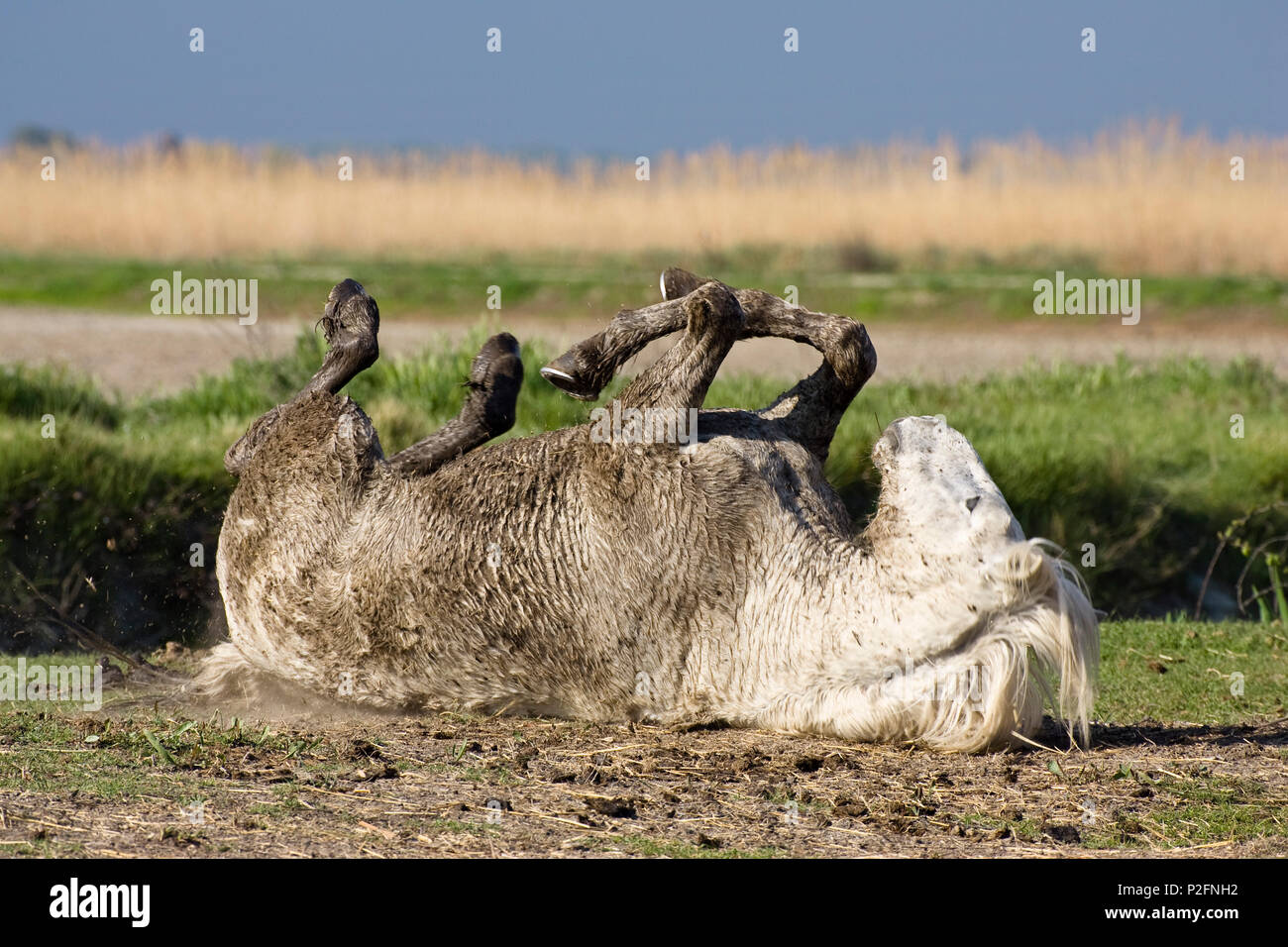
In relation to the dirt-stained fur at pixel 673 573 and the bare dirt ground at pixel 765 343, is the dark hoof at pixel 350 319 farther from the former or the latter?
the bare dirt ground at pixel 765 343

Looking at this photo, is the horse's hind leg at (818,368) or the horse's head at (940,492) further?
the horse's hind leg at (818,368)

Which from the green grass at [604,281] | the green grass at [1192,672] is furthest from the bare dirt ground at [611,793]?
the green grass at [604,281]

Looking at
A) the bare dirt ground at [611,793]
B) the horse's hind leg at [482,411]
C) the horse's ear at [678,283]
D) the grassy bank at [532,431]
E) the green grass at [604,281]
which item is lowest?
the bare dirt ground at [611,793]

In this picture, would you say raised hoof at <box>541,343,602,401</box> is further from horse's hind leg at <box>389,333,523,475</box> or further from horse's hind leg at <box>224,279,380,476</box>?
horse's hind leg at <box>224,279,380,476</box>

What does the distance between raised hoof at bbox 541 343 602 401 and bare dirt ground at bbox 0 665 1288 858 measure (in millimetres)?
1359

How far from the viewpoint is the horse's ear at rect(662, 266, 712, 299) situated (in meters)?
6.10

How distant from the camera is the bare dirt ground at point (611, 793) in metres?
4.12

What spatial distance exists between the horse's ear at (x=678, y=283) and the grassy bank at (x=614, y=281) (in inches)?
453

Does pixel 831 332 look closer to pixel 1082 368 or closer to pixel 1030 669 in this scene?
pixel 1030 669

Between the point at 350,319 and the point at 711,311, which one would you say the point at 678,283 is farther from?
the point at 350,319

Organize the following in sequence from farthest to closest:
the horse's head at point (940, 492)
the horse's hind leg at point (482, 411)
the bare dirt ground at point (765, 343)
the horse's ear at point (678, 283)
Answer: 1. the bare dirt ground at point (765, 343)
2. the horse's hind leg at point (482, 411)
3. the horse's ear at point (678, 283)
4. the horse's head at point (940, 492)

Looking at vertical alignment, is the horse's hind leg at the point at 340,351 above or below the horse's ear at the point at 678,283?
below

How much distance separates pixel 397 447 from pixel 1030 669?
224 inches

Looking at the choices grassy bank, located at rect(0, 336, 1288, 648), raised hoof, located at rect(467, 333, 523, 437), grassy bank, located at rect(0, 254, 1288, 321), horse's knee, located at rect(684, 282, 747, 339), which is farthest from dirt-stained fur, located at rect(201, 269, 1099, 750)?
grassy bank, located at rect(0, 254, 1288, 321)
